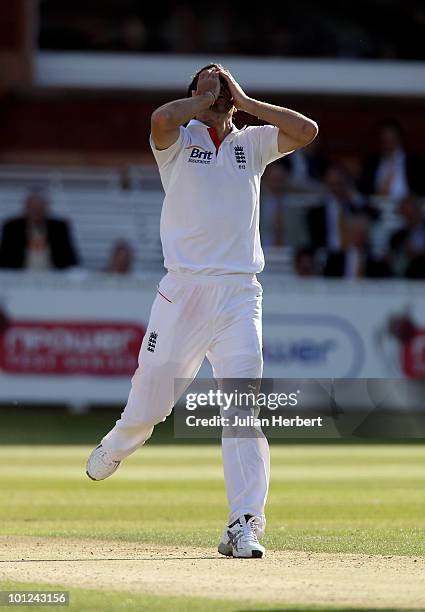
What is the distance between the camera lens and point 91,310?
16.3 meters

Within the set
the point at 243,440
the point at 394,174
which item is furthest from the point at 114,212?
the point at 243,440

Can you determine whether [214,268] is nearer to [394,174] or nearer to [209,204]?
[209,204]

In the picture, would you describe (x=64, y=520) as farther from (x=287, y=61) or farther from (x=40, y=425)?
(x=287, y=61)

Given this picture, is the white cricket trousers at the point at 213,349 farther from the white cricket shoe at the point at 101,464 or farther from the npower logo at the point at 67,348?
the npower logo at the point at 67,348

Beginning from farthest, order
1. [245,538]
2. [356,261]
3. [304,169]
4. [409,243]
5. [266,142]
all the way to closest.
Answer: [304,169] < [409,243] < [356,261] < [266,142] < [245,538]

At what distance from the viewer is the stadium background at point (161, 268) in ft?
30.8

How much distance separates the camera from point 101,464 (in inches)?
293

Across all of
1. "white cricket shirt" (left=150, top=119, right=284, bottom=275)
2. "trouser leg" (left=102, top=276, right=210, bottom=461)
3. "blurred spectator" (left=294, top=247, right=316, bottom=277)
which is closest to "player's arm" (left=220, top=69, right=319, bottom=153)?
"white cricket shirt" (left=150, top=119, right=284, bottom=275)

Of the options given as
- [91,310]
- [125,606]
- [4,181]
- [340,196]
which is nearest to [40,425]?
[91,310]

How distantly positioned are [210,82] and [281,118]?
42 cm

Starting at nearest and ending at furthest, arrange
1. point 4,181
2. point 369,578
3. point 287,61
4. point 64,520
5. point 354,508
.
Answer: point 369,578 < point 64,520 < point 354,508 < point 4,181 < point 287,61

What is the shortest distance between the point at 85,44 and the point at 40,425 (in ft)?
31.6

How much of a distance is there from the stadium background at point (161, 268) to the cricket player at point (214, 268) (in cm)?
48

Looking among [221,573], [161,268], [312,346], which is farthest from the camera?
[161,268]
